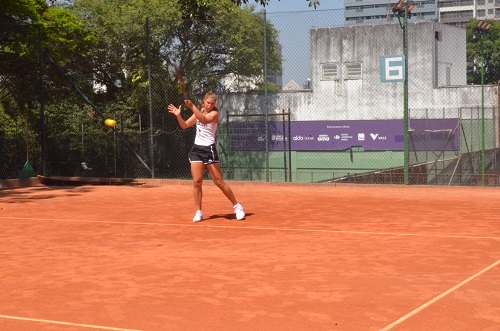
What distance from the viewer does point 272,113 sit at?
29734 mm

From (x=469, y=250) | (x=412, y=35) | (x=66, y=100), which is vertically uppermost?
(x=412, y=35)

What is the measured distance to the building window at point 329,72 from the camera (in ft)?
116

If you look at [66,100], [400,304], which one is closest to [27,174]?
[66,100]

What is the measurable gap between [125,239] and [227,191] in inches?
81.7

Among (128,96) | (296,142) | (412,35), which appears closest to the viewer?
(128,96)

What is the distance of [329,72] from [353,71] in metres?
0.95

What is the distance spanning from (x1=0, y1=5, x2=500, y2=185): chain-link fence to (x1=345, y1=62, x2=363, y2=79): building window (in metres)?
0.05

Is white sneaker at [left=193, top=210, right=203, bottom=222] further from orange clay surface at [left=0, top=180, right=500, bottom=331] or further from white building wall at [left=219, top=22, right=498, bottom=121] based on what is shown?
white building wall at [left=219, top=22, right=498, bottom=121]

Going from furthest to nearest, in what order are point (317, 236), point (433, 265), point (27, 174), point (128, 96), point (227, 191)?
1. point (128, 96)
2. point (27, 174)
3. point (227, 191)
4. point (317, 236)
5. point (433, 265)

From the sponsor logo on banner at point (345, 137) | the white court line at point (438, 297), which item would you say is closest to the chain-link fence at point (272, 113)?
the sponsor logo on banner at point (345, 137)

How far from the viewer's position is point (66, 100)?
24.7m

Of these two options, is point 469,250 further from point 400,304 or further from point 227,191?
point 227,191

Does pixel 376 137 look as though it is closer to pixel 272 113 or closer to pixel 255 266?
pixel 272 113

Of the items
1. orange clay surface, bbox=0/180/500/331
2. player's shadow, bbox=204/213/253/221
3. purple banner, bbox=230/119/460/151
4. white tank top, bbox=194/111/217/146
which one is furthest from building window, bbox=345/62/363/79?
white tank top, bbox=194/111/217/146
